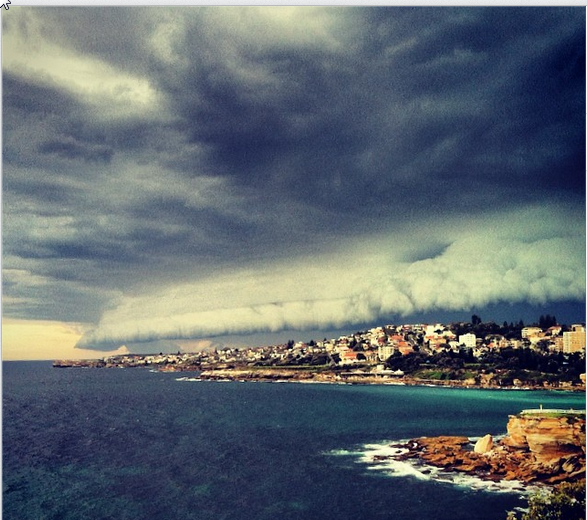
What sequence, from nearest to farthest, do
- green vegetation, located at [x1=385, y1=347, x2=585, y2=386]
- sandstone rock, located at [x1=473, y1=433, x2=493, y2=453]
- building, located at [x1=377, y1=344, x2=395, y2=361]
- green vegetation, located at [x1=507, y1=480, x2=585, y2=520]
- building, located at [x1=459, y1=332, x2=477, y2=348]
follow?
green vegetation, located at [x1=507, y1=480, x2=585, y2=520], sandstone rock, located at [x1=473, y1=433, x2=493, y2=453], green vegetation, located at [x1=385, y1=347, x2=585, y2=386], building, located at [x1=459, y1=332, x2=477, y2=348], building, located at [x1=377, y1=344, x2=395, y2=361]

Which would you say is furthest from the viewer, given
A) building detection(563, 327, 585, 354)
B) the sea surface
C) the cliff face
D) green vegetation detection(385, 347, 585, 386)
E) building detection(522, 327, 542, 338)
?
building detection(522, 327, 542, 338)

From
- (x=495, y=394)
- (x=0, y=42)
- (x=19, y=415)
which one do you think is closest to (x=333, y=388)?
(x=495, y=394)

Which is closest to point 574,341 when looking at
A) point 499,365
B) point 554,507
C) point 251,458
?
point 499,365

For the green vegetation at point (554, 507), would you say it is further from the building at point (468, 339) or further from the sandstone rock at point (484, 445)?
the building at point (468, 339)

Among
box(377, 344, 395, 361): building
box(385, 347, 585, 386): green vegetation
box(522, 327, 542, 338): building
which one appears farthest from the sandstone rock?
box(377, 344, 395, 361): building

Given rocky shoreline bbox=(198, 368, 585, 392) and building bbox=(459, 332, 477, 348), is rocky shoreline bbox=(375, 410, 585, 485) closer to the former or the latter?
rocky shoreline bbox=(198, 368, 585, 392)

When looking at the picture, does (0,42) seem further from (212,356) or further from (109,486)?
(212,356)
